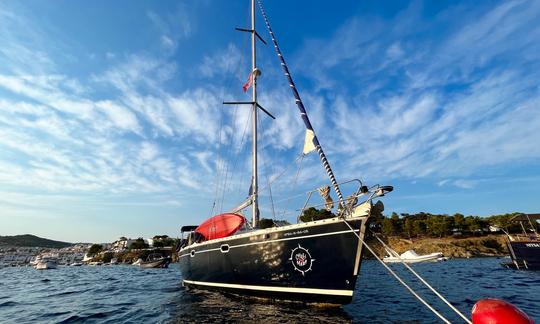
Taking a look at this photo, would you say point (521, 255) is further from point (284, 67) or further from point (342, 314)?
point (284, 67)

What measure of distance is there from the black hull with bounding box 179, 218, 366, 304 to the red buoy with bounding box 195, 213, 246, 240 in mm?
1086

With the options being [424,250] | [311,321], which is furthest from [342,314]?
[424,250]

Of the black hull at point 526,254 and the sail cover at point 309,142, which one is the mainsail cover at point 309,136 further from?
the black hull at point 526,254

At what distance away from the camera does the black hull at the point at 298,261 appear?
10.9 metres

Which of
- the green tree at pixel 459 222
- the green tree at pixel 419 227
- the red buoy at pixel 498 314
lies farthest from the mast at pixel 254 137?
the green tree at pixel 459 222

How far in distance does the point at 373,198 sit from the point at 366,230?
130cm

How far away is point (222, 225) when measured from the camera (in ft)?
52.8

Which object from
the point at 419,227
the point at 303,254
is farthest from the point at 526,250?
the point at 419,227

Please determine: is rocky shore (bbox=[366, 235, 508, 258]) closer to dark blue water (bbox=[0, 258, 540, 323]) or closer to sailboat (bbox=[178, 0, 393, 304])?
dark blue water (bbox=[0, 258, 540, 323])

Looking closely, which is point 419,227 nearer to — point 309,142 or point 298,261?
point 309,142

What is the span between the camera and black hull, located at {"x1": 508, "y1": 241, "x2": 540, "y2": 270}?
90.1 feet

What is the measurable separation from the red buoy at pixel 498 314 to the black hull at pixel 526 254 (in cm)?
3281

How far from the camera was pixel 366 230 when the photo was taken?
1085cm

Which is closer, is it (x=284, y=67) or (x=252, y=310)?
(x=252, y=310)
